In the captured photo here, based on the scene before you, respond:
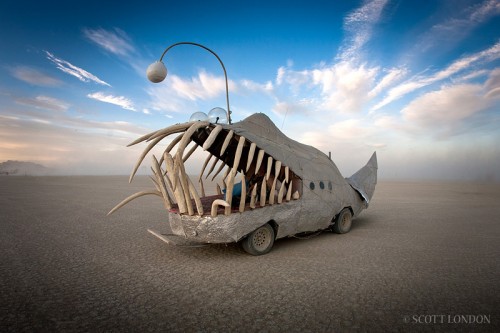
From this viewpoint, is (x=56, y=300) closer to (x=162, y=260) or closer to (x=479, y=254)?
(x=162, y=260)

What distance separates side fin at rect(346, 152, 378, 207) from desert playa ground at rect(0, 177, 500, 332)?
6.10ft

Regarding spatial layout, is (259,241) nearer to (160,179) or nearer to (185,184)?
(185,184)

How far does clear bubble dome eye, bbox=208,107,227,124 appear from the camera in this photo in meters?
5.89

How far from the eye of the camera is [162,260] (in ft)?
17.8

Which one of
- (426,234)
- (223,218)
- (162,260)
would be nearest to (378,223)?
(426,234)

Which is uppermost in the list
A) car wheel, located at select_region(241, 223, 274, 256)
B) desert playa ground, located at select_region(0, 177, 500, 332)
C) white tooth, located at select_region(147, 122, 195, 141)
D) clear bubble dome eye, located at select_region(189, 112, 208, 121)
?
clear bubble dome eye, located at select_region(189, 112, 208, 121)

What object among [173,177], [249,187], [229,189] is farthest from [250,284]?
[249,187]

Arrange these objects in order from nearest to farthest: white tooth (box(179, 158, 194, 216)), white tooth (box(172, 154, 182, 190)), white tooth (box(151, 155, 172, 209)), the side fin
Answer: white tooth (box(172, 154, 182, 190)) < white tooth (box(179, 158, 194, 216)) < white tooth (box(151, 155, 172, 209)) < the side fin

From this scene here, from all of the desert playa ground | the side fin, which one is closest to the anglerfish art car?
the desert playa ground

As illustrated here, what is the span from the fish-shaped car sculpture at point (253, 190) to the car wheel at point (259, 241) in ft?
0.07

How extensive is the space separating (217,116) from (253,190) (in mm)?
1873

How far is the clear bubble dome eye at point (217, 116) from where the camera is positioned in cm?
589

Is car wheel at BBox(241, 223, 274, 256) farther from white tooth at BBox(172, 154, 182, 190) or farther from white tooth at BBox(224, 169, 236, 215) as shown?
white tooth at BBox(172, 154, 182, 190)

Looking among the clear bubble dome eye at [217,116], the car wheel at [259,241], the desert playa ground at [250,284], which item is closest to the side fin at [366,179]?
the desert playa ground at [250,284]
